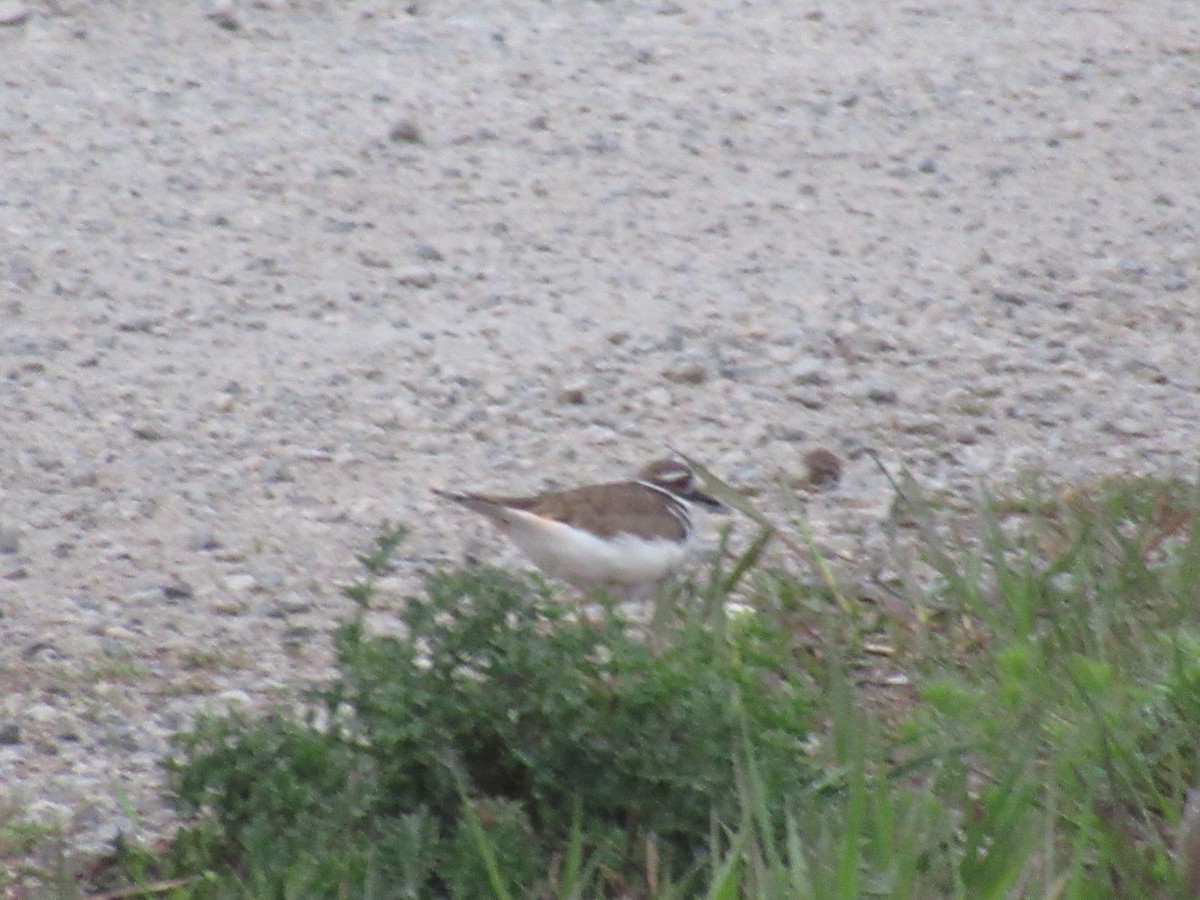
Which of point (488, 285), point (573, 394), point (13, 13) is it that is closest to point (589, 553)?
point (573, 394)

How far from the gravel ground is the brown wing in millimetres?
419

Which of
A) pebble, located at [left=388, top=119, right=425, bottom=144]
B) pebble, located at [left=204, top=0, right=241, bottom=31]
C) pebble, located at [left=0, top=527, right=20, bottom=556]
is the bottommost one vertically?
pebble, located at [left=0, top=527, right=20, bottom=556]

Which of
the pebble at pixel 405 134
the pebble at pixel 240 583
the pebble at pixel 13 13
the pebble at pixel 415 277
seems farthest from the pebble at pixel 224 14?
the pebble at pixel 240 583

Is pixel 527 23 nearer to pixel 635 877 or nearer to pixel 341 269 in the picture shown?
pixel 341 269

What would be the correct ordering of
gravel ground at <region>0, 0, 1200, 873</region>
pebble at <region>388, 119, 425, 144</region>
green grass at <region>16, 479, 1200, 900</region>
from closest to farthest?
green grass at <region>16, 479, 1200, 900</region> → gravel ground at <region>0, 0, 1200, 873</region> → pebble at <region>388, 119, 425, 144</region>

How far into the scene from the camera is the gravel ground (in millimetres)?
5906

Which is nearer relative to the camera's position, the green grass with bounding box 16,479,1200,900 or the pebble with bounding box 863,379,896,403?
the green grass with bounding box 16,479,1200,900

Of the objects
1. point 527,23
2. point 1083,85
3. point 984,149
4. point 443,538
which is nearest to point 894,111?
point 984,149

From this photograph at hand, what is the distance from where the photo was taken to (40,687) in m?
5.09

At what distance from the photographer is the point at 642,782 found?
13.3ft

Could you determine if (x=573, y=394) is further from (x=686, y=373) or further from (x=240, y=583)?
(x=240, y=583)

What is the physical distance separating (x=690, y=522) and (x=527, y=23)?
15.9 feet

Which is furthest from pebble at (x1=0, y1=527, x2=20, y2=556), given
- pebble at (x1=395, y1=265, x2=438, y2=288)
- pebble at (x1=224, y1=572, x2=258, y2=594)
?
pebble at (x1=395, y1=265, x2=438, y2=288)

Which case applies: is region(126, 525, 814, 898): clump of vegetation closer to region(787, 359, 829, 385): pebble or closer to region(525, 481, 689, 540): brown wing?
region(525, 481, 689, 540): brown wing
